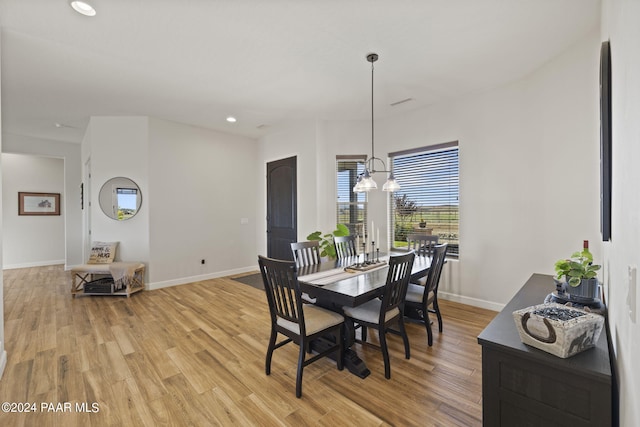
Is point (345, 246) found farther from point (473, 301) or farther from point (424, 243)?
point (473, 301)

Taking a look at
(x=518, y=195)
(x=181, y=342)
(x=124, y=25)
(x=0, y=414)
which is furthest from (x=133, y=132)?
(x=518, y=195)

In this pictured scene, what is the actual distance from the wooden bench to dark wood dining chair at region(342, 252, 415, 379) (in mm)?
3702

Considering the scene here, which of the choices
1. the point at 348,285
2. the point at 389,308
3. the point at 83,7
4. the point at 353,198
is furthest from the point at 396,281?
the point at 83,7

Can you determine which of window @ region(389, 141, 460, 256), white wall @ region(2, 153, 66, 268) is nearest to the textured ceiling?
window @ region(389, 141, 460, 256)

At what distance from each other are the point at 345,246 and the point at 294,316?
177 cm

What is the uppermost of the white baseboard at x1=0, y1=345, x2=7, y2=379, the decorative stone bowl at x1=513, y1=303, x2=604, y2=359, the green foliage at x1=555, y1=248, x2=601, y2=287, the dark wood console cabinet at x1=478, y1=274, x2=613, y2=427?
the green foliage at x1=555, y1=248, x2=601, y2=287

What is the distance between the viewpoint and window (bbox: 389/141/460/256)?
402 centimetres

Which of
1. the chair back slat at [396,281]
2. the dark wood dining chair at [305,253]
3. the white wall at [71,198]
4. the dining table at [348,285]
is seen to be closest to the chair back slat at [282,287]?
the dining table at [348,285]

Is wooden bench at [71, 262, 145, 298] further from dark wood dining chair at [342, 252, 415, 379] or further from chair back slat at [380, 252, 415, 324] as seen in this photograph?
chair back slat at [380, 252, 415, 324]

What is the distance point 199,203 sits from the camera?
17.7 ft

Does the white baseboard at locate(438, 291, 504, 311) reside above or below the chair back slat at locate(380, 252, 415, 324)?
below

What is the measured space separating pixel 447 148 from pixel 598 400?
11.4ft

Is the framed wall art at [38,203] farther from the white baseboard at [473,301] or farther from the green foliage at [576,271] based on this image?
the green foliage at [576,271]

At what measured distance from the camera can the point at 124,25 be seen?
2.41 m
